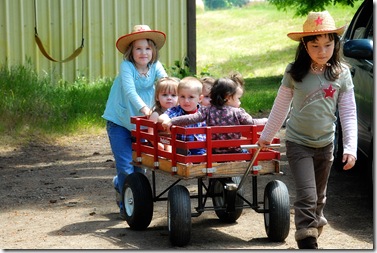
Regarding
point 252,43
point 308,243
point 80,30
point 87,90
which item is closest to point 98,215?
point 308,243

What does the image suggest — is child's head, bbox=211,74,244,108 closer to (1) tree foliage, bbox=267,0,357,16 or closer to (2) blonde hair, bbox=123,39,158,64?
(2) blonde hair, bbox=123,39,158,64

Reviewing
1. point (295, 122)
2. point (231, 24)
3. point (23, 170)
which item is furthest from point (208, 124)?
point (231, 24)

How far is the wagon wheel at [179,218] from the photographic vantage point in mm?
6625

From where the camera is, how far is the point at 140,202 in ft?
23.5

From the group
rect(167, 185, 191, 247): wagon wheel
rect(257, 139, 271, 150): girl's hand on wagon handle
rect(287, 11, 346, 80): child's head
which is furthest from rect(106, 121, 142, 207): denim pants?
rect(287, 11, 346, 80): child's head

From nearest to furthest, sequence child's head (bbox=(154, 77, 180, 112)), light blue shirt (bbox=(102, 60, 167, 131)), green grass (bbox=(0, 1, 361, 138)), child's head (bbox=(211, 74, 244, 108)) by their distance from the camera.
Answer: child's head (bbox=(211, 74, 244, 108)) < child's head (bbox=(154, 77, 180, 112)) < light blue shirt (bbox=(102, 60, 167, 131)) < green grass (bbox=(0, 1, 361, 138))

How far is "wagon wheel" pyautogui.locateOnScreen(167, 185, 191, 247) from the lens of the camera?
6.62 metres

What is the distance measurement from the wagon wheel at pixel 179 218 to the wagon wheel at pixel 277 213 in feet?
1.94

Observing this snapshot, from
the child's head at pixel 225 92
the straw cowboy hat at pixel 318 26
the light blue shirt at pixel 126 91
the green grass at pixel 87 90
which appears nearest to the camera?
the straw cowboy hat at pixel 318 26

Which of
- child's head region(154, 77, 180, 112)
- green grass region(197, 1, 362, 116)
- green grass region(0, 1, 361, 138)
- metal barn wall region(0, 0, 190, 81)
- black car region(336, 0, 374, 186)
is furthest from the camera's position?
green grass region(197, 1, 362, 116)

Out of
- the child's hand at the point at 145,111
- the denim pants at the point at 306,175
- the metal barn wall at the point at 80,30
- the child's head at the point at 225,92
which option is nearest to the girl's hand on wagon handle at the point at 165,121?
the child's head at the point at 225,92

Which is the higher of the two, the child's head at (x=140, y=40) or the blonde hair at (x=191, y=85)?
the child's head at (x=140, y=40)

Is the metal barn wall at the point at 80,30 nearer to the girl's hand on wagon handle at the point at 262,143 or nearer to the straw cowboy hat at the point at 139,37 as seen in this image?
the straw cowboy hat at the point at 139,37

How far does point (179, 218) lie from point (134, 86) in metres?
1.50
